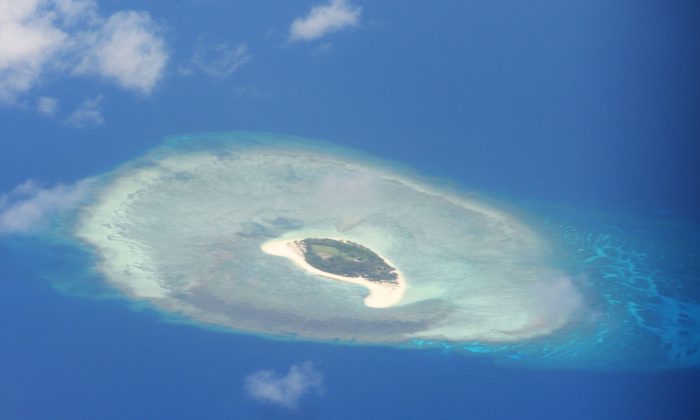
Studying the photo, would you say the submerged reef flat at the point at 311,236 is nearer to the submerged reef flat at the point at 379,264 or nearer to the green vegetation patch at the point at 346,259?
the submerged reef flat at the point at 379,264

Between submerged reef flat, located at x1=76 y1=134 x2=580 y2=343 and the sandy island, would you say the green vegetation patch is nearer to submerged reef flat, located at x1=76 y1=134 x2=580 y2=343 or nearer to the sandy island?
the sandy island

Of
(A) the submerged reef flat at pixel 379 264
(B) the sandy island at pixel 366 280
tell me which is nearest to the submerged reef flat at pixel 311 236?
(A) the submerged reef flat at pixel 379 264

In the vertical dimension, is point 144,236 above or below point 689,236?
below

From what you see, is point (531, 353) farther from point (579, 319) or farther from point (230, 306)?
point (230, 306)

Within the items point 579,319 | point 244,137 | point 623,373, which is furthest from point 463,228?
point 244,137

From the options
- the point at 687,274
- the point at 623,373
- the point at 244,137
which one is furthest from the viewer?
the point at 244,137

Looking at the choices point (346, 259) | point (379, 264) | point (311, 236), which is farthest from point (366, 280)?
point (311, 236)
